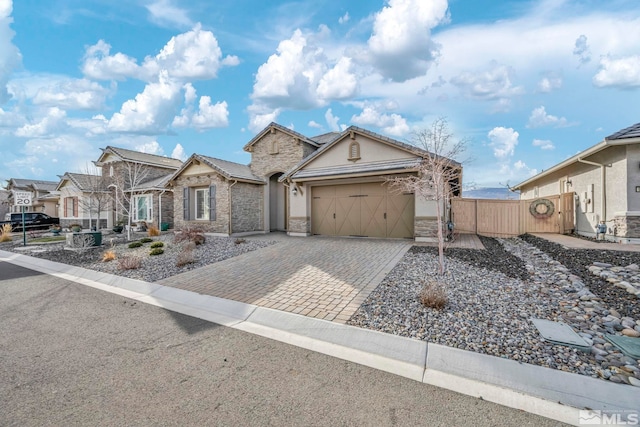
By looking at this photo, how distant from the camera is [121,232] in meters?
19.8

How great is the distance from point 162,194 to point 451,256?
18922mm

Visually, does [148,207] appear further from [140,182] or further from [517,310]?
[517,310]

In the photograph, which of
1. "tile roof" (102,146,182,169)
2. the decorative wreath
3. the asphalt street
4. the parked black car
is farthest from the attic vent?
the parked black car

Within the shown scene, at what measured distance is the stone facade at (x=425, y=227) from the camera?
11398 millimetres

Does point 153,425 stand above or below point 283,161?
below

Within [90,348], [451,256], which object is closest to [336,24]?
[451,256]

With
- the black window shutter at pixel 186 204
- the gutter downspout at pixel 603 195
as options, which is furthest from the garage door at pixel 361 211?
the black window shutter at pixel 186 204

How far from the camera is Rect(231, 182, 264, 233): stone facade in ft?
50.8

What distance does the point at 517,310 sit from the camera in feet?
15.6

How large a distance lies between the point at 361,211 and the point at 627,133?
9.29m

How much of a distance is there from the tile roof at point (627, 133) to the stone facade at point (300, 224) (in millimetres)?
11594

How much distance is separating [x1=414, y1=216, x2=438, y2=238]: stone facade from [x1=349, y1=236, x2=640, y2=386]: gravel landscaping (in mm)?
3557

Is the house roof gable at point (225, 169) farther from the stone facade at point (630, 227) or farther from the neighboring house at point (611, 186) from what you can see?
the stone facade at point (630, 227)

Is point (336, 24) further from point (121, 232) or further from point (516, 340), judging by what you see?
point (121, 232)
